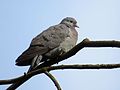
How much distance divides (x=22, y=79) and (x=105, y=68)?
0.61 metres

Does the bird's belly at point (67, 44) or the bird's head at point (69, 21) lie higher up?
the bird's head at point (69, 21)

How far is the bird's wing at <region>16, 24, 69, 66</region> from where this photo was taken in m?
5.46

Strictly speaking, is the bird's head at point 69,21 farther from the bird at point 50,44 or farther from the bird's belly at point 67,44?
the bird's belly at point 67,44

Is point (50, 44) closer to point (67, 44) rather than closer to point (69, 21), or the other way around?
point (67, 44)

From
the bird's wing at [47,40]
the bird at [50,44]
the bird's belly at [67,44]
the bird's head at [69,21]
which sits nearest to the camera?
the bird at [50,44]

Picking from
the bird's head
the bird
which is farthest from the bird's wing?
the bird's head

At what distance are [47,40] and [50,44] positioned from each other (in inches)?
6.3

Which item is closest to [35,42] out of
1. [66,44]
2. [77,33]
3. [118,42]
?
[66,44]

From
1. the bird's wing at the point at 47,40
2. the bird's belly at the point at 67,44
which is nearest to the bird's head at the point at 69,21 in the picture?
the bird's wing at the point at 47,40

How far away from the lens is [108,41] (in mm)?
2184

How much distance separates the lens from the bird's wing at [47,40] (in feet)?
17.9

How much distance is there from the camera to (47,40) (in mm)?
6074

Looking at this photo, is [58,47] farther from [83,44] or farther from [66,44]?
[83,44]

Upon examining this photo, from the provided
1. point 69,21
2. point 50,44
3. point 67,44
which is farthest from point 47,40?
point 69,21
